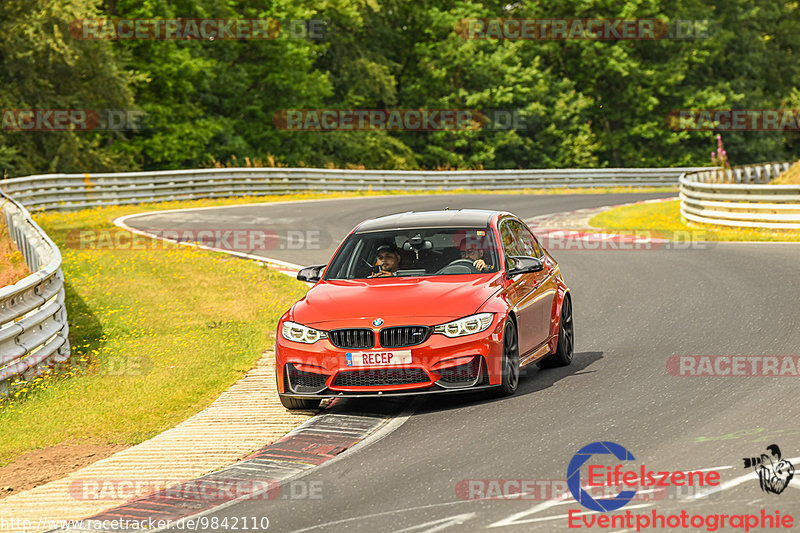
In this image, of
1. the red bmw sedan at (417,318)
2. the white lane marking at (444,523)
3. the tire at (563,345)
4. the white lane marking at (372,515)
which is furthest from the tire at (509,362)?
the white lane marking at (444,523)

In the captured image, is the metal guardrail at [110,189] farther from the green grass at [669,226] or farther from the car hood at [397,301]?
the green grass at [669,226]

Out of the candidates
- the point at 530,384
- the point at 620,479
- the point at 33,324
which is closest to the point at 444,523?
the point at 620,479

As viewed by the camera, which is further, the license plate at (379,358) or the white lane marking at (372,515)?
the license plate at (379,358)

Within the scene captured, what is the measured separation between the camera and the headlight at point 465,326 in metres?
8.76

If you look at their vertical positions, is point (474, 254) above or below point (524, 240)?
above

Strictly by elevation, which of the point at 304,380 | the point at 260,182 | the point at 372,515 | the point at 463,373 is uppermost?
the point at 372,515

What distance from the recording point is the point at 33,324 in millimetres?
10992

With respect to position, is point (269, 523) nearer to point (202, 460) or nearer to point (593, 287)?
point (202, 460)

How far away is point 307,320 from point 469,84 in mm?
51107

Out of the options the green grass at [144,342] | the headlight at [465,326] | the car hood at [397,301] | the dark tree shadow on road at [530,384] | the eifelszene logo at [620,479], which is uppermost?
the car hood at [397,301]

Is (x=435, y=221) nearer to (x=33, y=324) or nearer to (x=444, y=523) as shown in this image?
(x=33, y=324)

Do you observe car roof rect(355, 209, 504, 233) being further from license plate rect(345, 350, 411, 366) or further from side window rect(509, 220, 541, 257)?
license plate rect(345, 350, 411, 366)

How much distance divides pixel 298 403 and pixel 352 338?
0.86 metres

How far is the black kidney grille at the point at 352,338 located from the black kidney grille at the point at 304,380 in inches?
12.0
